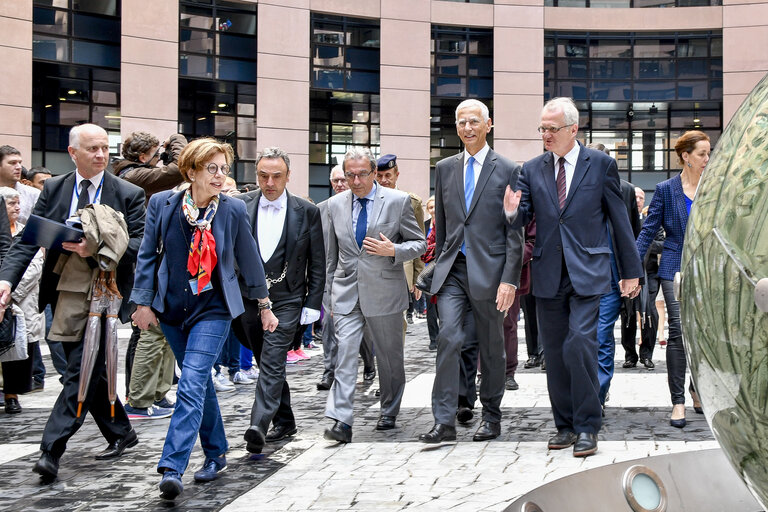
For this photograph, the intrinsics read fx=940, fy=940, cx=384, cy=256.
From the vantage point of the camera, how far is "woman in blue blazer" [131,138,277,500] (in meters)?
5.26

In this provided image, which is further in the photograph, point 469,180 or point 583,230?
point 469,180

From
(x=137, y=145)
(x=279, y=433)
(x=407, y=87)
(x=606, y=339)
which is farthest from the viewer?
(x=407, y=87)

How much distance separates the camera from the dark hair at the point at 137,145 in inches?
320

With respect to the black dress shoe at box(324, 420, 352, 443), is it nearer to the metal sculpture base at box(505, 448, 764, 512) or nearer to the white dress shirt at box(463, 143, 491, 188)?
the white dress shirt at box(463, 143, 491, 188)

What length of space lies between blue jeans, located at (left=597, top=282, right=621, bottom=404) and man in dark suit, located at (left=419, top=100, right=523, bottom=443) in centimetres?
101

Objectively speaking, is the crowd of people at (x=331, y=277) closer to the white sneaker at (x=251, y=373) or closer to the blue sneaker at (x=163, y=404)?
the blue sneaker at (x=163, y=404)

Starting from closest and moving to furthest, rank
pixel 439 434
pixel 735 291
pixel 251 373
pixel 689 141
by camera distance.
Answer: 1. pixel 735 291
2. pixel 439 434
3. pixel 689 141
4. pixel 251 373

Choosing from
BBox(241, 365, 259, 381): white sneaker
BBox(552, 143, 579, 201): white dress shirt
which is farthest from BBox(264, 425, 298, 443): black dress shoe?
BBox(241, 365, 259, 381): white sneaker

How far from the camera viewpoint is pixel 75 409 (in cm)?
564

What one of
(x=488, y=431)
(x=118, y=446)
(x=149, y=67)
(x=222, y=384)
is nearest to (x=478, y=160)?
(x=488, y=431)

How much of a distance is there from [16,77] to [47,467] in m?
17.9

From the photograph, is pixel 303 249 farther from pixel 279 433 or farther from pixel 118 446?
pixel 118 446

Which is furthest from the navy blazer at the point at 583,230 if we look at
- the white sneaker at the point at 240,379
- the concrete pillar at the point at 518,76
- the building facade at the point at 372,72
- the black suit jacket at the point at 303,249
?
the concrete pillar at the point at 518,76

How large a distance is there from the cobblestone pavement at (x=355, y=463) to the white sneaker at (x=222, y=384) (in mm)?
847
